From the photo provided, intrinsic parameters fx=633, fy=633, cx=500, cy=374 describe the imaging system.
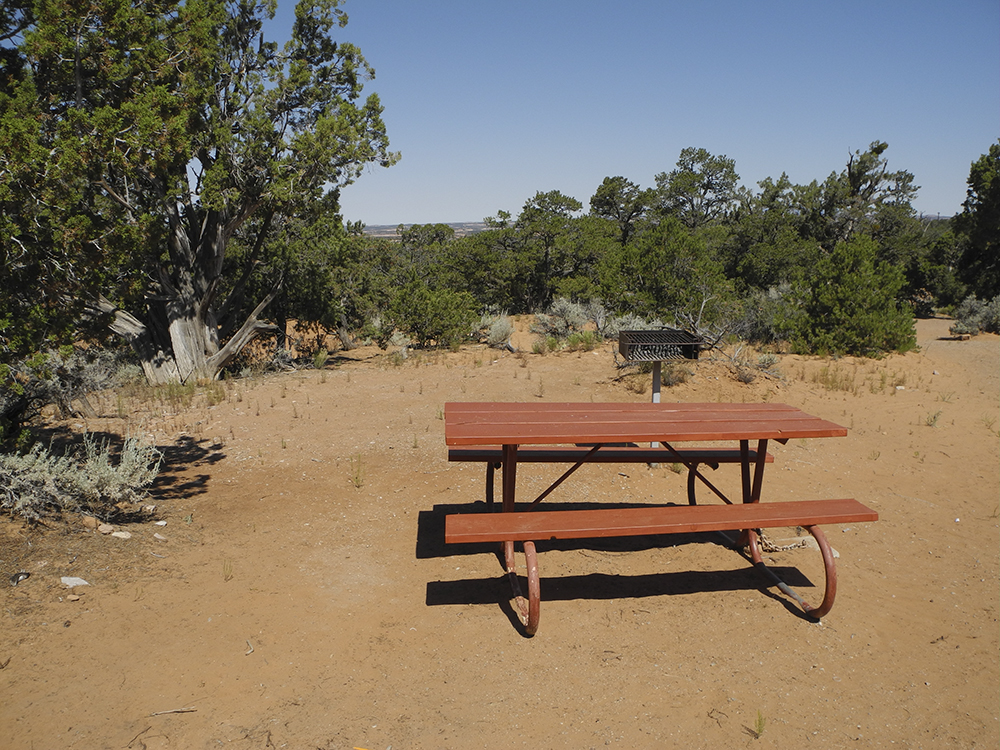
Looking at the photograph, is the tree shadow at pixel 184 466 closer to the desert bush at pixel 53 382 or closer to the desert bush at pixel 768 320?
the desert bush at pixel 53 382

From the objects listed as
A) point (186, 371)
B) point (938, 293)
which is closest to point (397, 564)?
point (186, 371)

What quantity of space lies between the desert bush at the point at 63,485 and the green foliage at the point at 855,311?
11.0 m

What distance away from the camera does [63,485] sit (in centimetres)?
437

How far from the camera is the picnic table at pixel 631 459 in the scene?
3.50m

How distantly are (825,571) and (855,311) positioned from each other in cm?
946

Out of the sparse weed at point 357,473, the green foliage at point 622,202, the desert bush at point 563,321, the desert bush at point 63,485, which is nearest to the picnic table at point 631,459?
the sparse weed at point 357,473

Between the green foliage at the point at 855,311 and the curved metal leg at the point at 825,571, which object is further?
the green foliage at the point at 855,311

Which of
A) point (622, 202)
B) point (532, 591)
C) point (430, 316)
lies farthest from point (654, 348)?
point (622, 202)

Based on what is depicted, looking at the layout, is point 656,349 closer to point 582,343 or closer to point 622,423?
point 622,423

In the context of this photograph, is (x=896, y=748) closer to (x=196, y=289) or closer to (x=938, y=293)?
(x=196, y=289)

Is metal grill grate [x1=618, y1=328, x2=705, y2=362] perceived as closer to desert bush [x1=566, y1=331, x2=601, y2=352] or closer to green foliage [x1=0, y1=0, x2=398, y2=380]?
green foliage [x1=0, y1=0, x2=398, y2=380]

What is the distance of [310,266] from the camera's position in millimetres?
13234

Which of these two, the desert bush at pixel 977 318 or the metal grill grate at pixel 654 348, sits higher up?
the metal grill grate at pixel 654 348

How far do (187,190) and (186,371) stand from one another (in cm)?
297
